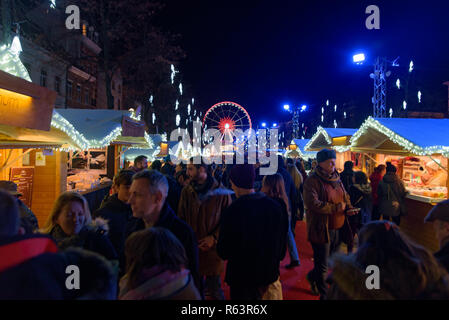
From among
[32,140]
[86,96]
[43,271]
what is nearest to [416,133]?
[43,271]

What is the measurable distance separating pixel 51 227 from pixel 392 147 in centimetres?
802

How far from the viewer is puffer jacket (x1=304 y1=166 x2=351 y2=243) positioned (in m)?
4.00

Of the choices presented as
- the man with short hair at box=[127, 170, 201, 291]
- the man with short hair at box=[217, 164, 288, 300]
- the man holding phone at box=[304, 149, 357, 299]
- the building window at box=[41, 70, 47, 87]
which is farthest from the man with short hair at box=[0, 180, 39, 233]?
the building window at box=[41, 70, 47, 87]

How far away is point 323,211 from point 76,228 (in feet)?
10.1

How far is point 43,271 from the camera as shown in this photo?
1.20m

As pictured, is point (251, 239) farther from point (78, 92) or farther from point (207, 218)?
point (78, 92)

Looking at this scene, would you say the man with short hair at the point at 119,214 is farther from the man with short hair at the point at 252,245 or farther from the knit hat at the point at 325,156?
the knit hat at the point at 325,156

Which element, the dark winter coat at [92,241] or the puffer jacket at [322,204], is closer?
the dark winter coat at [92,241]

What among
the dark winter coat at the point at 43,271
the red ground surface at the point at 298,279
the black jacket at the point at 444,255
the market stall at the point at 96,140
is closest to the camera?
the dark winter coat at the point at 43,271

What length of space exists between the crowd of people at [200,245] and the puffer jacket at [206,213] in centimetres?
1

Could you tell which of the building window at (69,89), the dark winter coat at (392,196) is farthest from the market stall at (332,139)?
the building window at (69,89)

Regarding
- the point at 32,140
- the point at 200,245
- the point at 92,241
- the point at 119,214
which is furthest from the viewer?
the point at 32,140

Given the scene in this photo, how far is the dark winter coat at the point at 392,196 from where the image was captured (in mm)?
6164

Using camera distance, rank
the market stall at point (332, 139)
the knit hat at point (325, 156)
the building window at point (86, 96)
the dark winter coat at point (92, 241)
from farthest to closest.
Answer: the building window at point (86, 96) → the market stall at point (332, 139) → the knit hat at point (325, 156) → the dark winter coat at point (92, 241)
